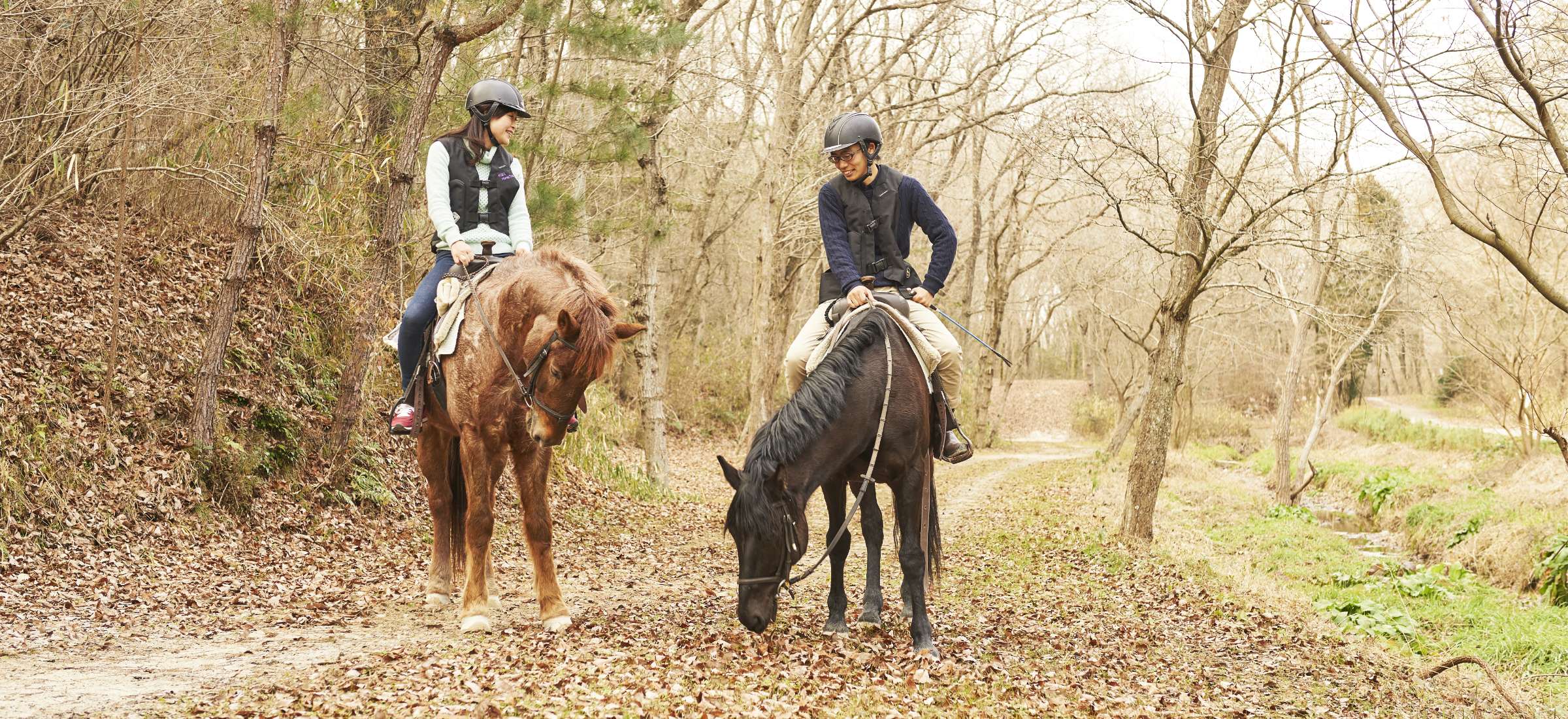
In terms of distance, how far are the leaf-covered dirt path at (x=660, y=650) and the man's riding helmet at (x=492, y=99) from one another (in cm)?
304

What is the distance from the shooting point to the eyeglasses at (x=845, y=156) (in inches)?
241

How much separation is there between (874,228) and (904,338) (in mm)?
782

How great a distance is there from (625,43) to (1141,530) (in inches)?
290

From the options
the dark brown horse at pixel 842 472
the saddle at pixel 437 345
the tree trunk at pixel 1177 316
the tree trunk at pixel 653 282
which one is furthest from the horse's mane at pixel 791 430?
the tree trunk at pixel 653 282

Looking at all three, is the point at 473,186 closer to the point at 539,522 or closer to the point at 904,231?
the point at 539,522

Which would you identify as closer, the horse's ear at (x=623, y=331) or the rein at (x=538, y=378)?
the rein at (x=538, y=378)

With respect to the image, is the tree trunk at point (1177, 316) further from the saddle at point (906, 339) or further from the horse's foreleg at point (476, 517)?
the horse's foreleg at point (476, 517)

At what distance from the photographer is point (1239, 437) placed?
32.0 m

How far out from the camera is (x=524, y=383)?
532 centimetres

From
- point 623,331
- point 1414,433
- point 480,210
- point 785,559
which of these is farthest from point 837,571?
point 1414,433

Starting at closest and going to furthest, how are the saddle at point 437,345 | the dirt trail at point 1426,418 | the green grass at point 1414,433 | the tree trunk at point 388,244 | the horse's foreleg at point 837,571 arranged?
the horse's foreleg at point 837,571, the saddle at point 437,345, the tree trunk at point 388,244, the green grass at point 1414,433, the dirt trail at point 1426,418

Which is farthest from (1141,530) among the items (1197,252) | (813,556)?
(813,556)

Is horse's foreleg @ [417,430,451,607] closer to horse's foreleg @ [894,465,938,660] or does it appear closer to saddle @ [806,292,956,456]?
saddle @ [806,292,956,456]

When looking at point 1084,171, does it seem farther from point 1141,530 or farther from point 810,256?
point 810,256
